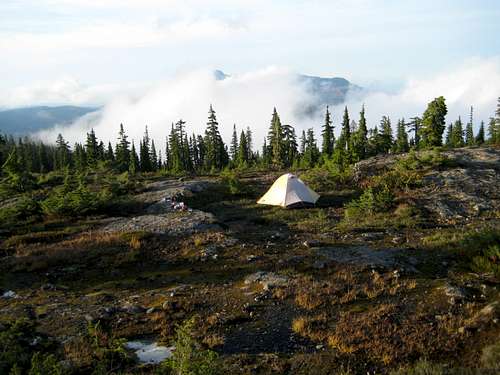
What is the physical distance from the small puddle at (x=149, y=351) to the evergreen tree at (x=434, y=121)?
61692 millimetres

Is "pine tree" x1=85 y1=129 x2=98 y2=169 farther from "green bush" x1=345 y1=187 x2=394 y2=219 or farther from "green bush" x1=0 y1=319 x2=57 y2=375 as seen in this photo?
"green bush" x1=0 y1=319 x2=57 y2=375

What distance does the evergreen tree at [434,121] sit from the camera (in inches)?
2476

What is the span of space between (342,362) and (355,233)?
11768 millimetres

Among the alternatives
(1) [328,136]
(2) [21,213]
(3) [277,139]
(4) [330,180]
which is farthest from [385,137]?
(2) [21,213]

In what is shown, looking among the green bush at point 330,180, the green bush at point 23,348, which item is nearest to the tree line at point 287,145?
the green bush at point 330,180

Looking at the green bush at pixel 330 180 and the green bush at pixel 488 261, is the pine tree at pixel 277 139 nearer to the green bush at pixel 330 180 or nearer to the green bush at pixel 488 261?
the green bush at pixel 330 180

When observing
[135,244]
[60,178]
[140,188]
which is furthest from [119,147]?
[135,244]

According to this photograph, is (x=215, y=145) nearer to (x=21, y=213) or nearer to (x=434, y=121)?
(x=434, y=121)

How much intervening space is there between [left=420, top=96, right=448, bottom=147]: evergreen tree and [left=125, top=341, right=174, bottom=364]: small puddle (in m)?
61.7

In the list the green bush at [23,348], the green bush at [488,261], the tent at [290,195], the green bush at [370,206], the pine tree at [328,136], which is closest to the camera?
the green bush at [23,348]

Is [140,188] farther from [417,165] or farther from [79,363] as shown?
[79,363]

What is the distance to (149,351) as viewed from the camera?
34.5ft

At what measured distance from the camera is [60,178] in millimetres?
59625

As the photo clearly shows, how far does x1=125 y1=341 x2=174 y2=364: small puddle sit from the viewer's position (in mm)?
10023
